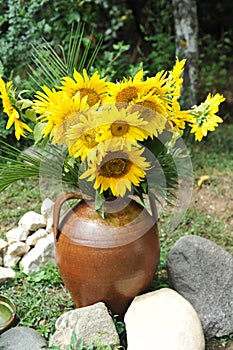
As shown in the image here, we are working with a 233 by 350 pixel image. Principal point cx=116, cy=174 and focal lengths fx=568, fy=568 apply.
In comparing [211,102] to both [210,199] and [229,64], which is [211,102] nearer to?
[210,199]

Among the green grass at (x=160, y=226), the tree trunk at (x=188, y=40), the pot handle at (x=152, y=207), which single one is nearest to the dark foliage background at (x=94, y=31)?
the tree trunk at (x=188, y=40)

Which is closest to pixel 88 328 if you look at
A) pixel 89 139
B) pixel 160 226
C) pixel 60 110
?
pixel 89 139

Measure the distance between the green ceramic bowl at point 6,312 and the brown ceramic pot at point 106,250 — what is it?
359mm

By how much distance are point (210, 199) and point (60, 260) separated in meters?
1.87

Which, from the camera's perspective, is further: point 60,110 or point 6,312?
point 6,312

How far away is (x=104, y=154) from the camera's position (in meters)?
2.45

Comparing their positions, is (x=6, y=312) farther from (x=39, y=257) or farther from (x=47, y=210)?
(x=47, y=210)

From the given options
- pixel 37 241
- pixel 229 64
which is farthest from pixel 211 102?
pixel 229 64

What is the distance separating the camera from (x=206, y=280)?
311 cm

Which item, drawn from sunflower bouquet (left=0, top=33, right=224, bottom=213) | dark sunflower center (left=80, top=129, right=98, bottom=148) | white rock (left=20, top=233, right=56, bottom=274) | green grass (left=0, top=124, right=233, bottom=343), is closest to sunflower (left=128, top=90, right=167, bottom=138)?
sunflower bouquet (left=0, top=33, right=224, bottom=213)

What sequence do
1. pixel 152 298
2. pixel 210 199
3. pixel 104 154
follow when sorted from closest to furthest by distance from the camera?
pixel 104 154
pixel 152 298
pixel 210 199

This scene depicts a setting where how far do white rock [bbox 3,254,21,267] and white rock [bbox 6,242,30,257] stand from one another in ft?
0.07

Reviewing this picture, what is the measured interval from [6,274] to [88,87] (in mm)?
1388

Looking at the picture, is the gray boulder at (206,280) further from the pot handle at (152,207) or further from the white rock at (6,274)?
the white rock at (6,274)
